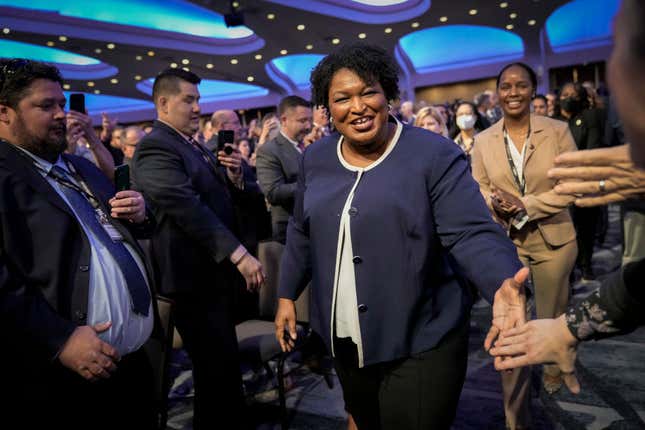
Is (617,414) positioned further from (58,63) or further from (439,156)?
(58,63)

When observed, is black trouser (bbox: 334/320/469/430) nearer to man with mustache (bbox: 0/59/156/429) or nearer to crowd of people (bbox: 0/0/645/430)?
crowd of people (bbox: 0/0/645/430)

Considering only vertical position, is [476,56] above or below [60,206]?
above

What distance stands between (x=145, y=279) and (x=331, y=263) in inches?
32.6

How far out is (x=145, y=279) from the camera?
6.63 ft

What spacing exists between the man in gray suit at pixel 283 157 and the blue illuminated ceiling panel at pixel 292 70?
16326mm

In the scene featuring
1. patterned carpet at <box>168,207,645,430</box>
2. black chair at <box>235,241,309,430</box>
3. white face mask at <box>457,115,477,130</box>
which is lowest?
patterned carpet at <box>168,207,645,430</box>

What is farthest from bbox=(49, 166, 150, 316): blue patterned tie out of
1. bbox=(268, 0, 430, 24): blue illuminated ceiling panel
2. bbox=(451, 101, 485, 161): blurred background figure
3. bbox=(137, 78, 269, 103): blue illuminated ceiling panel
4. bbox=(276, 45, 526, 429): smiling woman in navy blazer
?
bbox=(137, 78, 269, 103): blue illuminated ceiling panel

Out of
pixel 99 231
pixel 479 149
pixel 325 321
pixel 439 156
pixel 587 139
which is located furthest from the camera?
pixel 587 139

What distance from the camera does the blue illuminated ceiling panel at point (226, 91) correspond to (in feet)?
74.7

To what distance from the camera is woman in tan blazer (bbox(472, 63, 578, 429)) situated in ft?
8.38

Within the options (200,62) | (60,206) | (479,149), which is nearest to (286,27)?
(200,62)

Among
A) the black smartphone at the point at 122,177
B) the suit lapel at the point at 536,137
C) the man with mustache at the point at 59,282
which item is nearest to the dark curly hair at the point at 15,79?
the man with mustache at the point at 59,282

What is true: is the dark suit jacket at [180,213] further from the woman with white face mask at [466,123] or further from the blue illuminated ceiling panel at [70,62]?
the blue illuminated ceiling panel at [70,62]

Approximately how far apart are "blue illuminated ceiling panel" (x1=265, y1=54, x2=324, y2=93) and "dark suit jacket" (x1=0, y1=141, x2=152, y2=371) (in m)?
18.5
